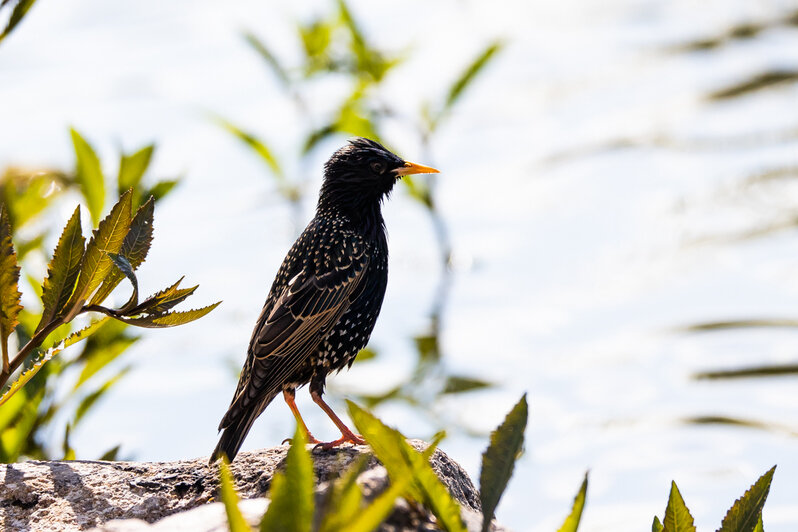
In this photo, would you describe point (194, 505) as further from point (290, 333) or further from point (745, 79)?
point (745, 79)

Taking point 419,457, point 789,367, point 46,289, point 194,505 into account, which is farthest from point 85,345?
point 789,367

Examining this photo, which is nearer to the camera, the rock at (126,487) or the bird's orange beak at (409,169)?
the rock at (126,487)

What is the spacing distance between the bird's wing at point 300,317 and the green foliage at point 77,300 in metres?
0.50

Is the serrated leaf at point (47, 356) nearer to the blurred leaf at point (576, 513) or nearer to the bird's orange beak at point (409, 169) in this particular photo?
the blurred leaf at point (576, 513)

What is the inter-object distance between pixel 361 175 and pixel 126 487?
228 cm

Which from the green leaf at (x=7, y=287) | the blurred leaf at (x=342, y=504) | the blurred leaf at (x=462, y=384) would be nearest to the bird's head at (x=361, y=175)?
the blurred leaf at (x=462, y=384)

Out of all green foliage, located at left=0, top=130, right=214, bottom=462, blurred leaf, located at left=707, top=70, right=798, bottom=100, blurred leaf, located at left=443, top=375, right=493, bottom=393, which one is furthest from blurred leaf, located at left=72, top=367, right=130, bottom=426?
blurred leaf, located at left=707, top=70, right=798, bottom=100

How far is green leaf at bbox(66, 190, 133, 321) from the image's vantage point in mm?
2461

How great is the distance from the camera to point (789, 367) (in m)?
5.20

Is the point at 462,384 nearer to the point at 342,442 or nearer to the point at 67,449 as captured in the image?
the point at 342,442

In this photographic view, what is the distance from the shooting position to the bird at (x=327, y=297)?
13.2ft

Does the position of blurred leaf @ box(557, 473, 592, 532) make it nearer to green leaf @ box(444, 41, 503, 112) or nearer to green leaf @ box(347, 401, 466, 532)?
green leaf @ box(347, 401, 466, 532)

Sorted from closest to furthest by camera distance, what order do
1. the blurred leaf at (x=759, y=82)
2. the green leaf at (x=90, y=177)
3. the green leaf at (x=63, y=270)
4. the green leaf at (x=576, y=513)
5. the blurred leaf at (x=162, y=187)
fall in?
1. the green leaf at (x=576, y=513)
2. the green leaf at (x=63, y=270)
3. the blurred leaf at (x=162, y=187)
4. the green leaf at (x=90, y=177)
5. the blurred leaf at (x=759, y=82)

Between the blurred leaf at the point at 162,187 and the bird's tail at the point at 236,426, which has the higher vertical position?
the blurred leaf at the point at 162,187
